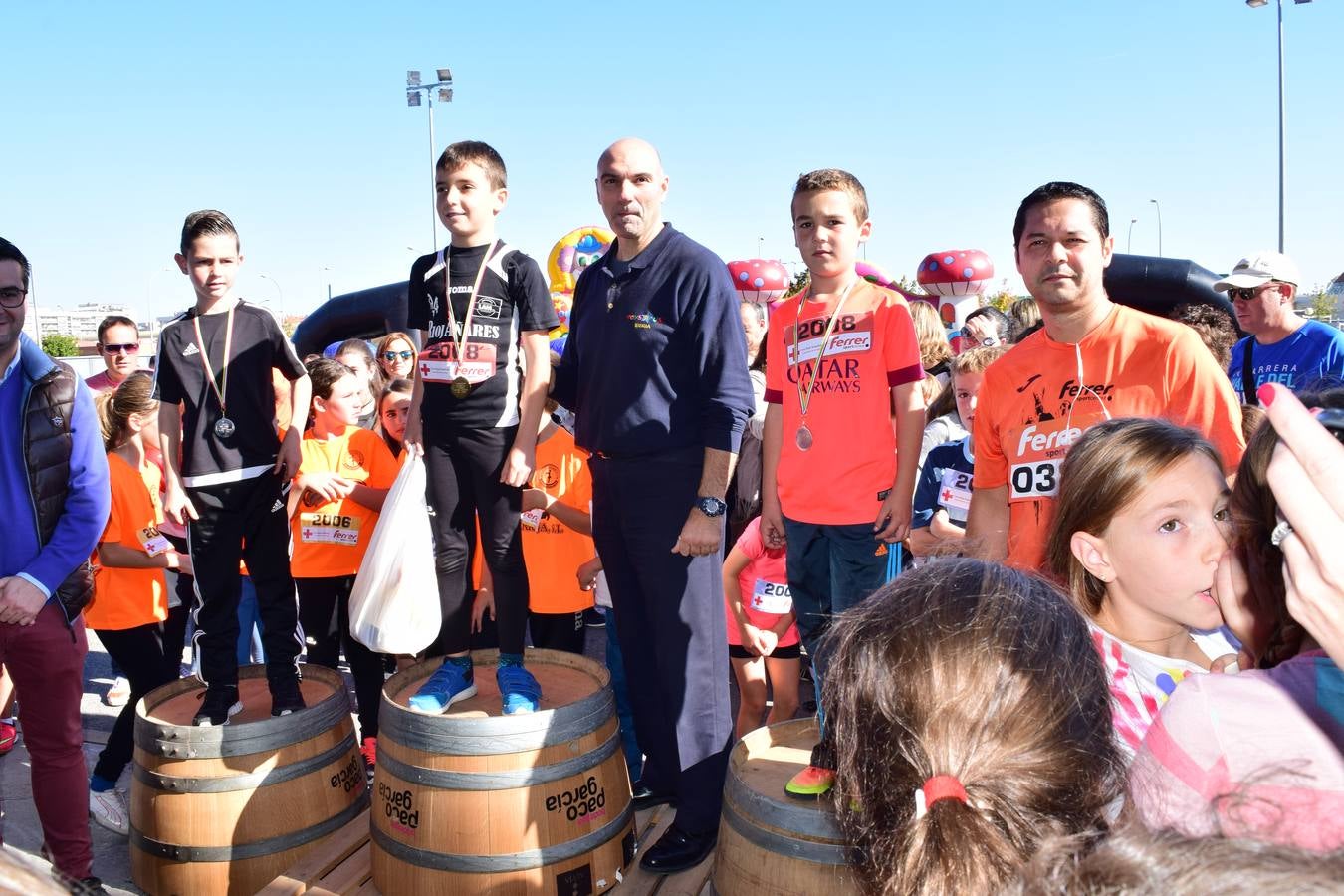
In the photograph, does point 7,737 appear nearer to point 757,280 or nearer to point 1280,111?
point 757,280

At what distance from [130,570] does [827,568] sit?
3.24 m

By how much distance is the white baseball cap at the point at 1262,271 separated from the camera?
17.8 ft

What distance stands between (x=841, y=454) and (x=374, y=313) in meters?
11.3

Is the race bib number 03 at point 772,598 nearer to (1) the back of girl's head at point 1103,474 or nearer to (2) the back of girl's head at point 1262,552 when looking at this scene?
(1) the back of girl's head at point 1103,474

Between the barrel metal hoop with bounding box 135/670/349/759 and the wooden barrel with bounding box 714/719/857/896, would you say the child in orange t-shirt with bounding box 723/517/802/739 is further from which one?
the barrel metal hoop with bounding box 135/670/349/759

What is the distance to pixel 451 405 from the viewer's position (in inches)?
128

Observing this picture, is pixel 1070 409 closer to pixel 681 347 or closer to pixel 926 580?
pixel 681 347

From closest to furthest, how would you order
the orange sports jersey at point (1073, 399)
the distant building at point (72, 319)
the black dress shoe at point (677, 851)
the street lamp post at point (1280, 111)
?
the orange sports jersey at point (1073, 399) → the black dress shoe at point (677, 851) → the street lamp post at point (1280, 111) → the distant building at point (72, 319)

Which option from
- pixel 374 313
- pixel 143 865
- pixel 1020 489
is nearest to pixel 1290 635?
pixel 1020 489

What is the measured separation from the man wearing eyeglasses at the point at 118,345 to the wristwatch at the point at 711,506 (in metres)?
5.10


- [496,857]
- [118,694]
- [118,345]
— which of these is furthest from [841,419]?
[118,345]

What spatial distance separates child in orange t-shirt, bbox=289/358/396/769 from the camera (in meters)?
4.29

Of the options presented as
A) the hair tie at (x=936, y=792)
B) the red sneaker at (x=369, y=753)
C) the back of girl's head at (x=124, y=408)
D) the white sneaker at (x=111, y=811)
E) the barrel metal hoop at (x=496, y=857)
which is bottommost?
the white sneaker at (x=111, y=811)

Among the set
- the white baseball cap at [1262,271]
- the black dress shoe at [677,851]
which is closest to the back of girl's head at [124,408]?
the black dress shoe at [677,851]
